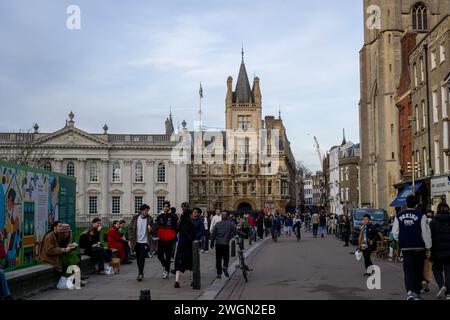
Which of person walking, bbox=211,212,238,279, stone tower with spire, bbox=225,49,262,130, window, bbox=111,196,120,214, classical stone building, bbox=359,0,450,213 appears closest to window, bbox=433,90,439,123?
classical stone building, bbox=359,0,450,213

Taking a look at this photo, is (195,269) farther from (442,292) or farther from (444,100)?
(444,100)

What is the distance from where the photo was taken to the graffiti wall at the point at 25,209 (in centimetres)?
1383

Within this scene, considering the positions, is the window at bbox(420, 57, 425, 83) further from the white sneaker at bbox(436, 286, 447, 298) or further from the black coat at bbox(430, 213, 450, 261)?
the black coat at bbox(430, 213, 450, 261)

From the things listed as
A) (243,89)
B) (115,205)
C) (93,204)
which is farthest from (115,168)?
(243,89)

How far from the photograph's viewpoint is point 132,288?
46.4ft

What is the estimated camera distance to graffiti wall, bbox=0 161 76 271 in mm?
13828

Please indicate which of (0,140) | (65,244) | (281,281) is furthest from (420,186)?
(0,140)

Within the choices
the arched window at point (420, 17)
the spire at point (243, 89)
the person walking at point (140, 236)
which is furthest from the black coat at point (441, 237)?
the spire at point (243, 89)

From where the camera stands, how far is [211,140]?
4422 inches

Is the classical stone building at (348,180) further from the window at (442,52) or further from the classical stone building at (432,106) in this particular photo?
the window at (442,52)

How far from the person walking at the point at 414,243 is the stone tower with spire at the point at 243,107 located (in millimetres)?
100031

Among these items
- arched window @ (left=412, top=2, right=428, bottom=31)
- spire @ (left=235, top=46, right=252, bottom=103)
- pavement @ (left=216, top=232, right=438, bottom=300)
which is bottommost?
pavement @ (left=216, top=232, right=438, bottom=300)

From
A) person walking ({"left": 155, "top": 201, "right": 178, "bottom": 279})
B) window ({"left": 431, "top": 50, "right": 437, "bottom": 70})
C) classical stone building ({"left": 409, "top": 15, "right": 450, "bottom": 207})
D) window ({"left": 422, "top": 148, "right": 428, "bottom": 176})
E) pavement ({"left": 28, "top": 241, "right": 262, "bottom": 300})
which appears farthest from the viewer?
window ({"left": 422, "top": 148, "right": 428, "bottom": 176})

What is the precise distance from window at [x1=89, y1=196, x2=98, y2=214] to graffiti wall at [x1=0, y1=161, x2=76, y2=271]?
74.7 metres
